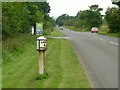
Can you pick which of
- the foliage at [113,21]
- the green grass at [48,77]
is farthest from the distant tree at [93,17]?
the green grass at [48,77]

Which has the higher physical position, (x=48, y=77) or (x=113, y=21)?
(x=113, y=21)

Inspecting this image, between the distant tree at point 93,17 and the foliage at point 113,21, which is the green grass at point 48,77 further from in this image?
the distant tree at point 93,17

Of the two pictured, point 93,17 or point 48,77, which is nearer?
point 48,77

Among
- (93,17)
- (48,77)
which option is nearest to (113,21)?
(93,17)

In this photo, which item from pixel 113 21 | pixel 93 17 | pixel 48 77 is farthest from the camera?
pixel 93 17

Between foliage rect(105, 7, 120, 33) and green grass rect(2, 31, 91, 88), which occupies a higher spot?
foliage rect(105, 7, 120, 33)

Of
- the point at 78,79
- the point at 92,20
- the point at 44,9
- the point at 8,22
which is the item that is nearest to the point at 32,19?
the point at 8,22

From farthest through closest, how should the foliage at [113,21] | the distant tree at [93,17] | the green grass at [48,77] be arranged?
1. the distant tree at [93,17]
2. the foliage at [113,21]
3. the green grass at [48,77]

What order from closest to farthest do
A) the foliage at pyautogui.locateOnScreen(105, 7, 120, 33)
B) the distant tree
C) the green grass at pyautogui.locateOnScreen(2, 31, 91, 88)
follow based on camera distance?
the green grass at pyautogui.locateOnScreen(2, 31, 91, 88) → the foliage at pyautogui.locateOnScreen(105, 7, 120, 33) → the distant tree

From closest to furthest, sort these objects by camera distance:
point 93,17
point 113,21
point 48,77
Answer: point 48,77 < point 113,21 < point 93,17

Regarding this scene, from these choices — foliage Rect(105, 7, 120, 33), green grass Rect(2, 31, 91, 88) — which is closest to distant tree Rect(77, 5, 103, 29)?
foliage Rect(105, 7, 120, 33)

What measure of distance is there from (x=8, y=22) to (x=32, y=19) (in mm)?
15276

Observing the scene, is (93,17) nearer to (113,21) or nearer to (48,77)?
(113,21)

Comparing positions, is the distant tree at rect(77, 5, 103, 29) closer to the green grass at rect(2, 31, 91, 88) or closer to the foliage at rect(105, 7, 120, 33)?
the foliage at rect(105, 7, 120, 33)
